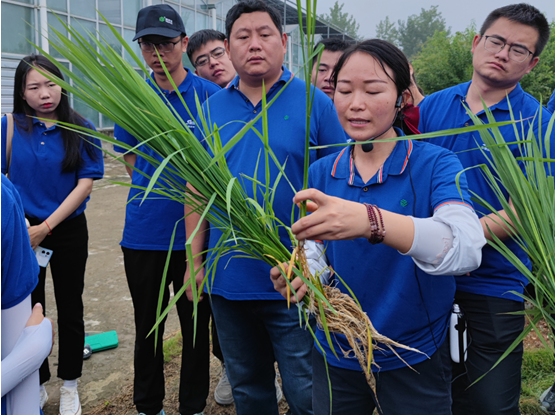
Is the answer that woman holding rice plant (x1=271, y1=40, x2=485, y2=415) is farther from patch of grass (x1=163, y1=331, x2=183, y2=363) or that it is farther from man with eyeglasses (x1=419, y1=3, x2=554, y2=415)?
patch of grass (x1=163, y1=331, x2=183, y2=363)

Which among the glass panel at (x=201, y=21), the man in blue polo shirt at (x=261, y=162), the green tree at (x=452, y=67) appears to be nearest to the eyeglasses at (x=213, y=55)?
the man in blue polo shirt at (x=261, y=162)

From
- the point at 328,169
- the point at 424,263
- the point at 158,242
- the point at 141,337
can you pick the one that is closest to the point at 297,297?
the point at 424,263

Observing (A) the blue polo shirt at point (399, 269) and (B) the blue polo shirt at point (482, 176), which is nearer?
(A) the blue polo shirt at point (399, 269)

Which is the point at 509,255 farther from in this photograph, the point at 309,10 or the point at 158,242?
A: the point at 158,242

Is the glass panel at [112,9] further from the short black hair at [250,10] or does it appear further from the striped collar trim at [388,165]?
the striped collar trim at [388,165]

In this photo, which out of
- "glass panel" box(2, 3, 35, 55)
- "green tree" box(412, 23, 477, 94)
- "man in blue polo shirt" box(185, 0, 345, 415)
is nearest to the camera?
"man in blue polo shirt" box(185, 0, 345, 415)

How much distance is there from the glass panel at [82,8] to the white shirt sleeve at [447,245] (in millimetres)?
13926

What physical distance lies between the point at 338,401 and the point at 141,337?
1327 mm

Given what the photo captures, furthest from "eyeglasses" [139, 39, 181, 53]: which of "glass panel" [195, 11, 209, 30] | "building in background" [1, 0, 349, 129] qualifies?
"glass panel" [195, 11, 209, 30]

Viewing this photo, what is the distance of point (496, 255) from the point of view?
1826mm

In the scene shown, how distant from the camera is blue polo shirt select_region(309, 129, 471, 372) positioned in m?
1.41

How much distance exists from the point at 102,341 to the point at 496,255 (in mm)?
2768

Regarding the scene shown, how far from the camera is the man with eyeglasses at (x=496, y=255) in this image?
180 centimetres

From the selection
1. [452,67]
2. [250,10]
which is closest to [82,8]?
[452,67]
